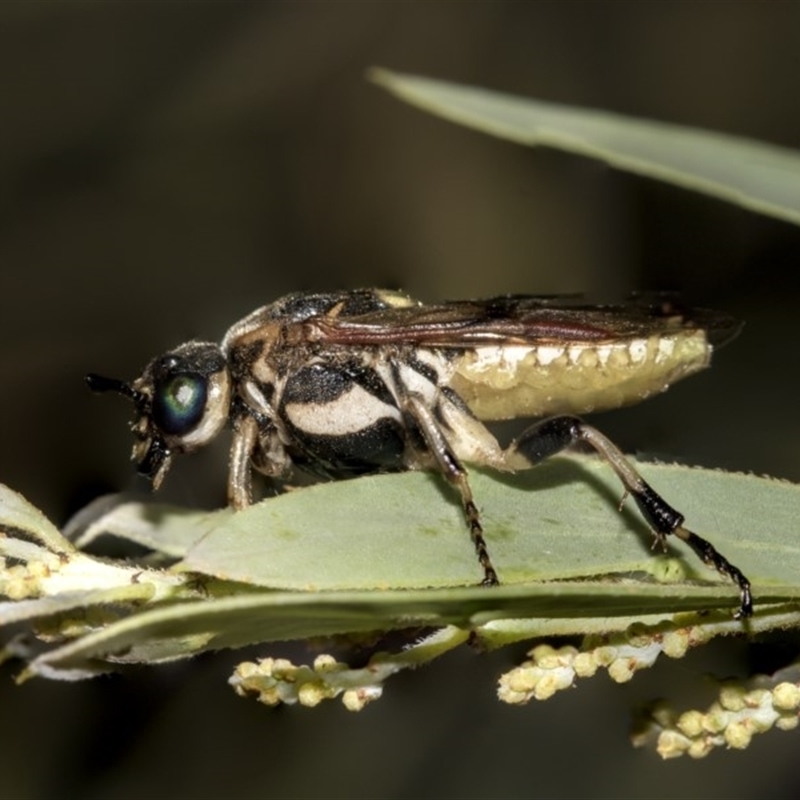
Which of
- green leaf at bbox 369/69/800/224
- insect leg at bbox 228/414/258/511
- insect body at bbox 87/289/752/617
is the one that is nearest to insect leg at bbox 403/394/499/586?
insect body at bbox 87/289/752/617

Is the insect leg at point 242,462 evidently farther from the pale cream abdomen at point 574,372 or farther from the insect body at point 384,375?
the pale cream abdomen at point 574,372

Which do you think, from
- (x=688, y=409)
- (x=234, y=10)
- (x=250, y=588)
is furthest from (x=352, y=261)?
(x=250, y=588)

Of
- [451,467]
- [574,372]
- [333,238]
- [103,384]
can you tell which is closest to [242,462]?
[103,384]

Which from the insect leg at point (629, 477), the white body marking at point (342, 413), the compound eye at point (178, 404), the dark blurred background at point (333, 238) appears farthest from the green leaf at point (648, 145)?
the dark blurred background at point (333, 238)

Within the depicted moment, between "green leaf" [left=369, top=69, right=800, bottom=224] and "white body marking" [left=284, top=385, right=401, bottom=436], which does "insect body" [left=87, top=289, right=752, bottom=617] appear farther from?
"green leaf" [left=369, top=69, right=800, bottom=224]

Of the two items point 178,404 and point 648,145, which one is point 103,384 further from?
point 648,145

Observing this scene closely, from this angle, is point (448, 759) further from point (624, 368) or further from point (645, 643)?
point (645, 643)
